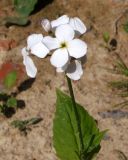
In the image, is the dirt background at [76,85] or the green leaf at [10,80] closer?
the dirt background at [76,85]

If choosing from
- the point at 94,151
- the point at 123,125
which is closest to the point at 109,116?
the point at 123,125

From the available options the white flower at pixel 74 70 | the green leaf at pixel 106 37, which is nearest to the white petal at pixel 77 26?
the white flower at pixel 74 70

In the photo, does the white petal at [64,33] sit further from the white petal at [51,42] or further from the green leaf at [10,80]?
the green leaf at [10,80]

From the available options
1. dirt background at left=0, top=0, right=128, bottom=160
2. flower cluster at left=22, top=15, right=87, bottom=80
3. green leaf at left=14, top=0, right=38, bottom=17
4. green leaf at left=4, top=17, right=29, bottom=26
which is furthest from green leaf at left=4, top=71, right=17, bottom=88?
flower cluster at left=22, top=15, right=87, bottom=80

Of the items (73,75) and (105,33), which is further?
(105,33)

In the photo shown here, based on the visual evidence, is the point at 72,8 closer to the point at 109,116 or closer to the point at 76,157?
the point at 109,116

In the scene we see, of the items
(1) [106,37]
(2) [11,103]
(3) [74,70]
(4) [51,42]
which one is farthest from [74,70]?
(1) [106,37]
